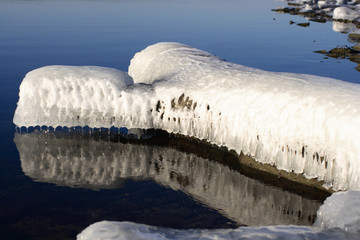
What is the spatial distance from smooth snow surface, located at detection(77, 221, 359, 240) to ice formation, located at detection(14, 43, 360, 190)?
62.1 inches

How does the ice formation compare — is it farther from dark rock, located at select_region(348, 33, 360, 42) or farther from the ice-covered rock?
the ice-covered rock

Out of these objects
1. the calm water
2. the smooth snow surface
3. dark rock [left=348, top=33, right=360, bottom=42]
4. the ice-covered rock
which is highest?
the ice-covered rock

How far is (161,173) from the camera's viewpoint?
6.48 metres

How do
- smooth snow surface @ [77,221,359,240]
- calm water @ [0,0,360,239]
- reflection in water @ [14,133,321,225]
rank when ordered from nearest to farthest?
smooth snow surface @ [77,221,359,240], calm water @ [0,0,360,239], reflection in water @ [14,133,321,225]

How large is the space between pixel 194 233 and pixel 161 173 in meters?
2.66

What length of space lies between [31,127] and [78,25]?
14.3 meters

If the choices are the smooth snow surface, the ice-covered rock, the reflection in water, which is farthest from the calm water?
the ice-covered rock

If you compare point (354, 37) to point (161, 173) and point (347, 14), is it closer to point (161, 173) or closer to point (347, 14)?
point (347, 14)

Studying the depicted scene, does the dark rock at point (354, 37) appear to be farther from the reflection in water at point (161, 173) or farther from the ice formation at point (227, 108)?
the reflection in water at point (161, 173)

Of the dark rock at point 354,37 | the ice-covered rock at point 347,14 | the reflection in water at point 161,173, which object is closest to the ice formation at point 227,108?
the reflection in water at point 161,173

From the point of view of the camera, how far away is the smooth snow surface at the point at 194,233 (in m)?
3.50

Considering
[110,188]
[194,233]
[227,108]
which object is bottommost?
[110,188]

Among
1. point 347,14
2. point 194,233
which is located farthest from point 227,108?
point 347,14

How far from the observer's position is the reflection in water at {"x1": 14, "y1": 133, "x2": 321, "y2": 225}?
221 inches
